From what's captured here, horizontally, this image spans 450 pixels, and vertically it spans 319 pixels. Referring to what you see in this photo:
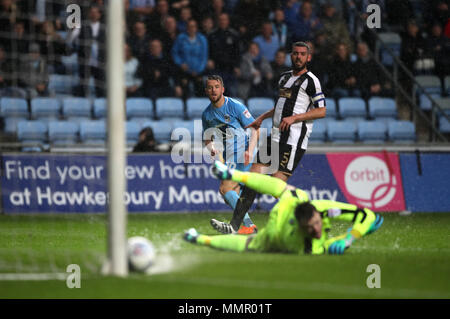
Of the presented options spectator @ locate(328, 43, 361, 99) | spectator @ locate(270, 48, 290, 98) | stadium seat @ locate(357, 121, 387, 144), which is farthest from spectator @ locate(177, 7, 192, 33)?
stadium seat @ locate(357, 121, 387, 144)

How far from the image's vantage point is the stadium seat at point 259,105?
50.0 ft

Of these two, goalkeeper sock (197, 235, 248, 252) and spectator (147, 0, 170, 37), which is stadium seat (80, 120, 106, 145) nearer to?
spectator (147, 0, 170, 37)

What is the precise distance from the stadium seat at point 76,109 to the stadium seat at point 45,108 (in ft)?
0.51

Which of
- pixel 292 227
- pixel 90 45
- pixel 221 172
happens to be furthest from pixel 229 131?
pixel 90 45

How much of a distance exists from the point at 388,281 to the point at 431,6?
1312cm

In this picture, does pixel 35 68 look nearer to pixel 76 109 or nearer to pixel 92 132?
pixel 92 132

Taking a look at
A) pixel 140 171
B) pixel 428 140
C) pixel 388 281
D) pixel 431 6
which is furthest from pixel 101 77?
pixel 388 281

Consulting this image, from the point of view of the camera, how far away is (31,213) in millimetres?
12898

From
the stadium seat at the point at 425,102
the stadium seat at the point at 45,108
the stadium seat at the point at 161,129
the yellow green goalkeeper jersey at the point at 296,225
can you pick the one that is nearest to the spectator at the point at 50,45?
the stadium seat at the point at 45,108

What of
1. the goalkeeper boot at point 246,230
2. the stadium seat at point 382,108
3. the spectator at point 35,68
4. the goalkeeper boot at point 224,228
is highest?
the spectator at point 35,68

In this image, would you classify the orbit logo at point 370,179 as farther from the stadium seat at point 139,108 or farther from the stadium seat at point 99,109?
the stadium seat at point 99,109

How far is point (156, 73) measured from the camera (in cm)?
1513

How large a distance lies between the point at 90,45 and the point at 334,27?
546 centimetres
